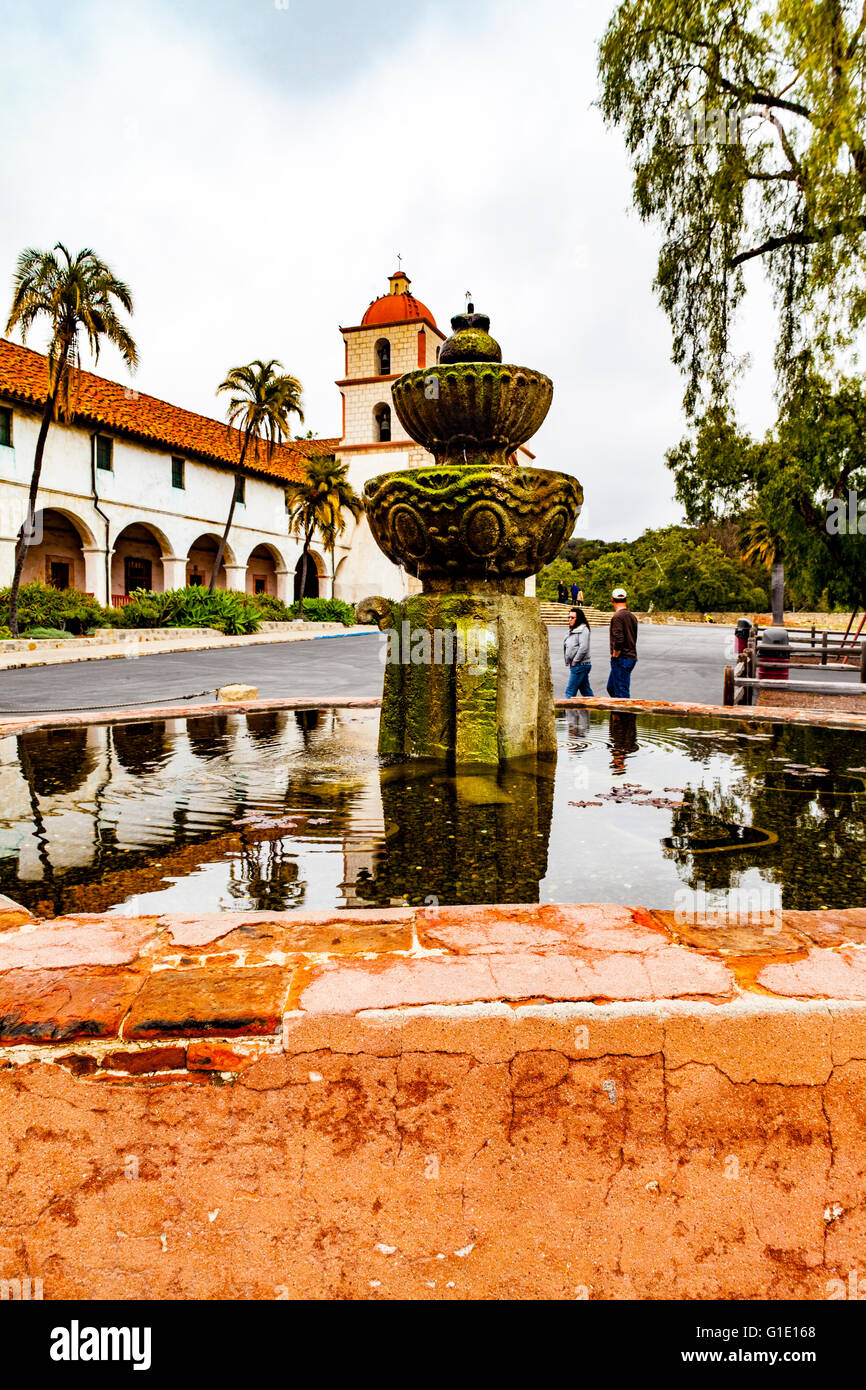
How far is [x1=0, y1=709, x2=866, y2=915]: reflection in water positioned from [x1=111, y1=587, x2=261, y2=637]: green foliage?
62.0 feet

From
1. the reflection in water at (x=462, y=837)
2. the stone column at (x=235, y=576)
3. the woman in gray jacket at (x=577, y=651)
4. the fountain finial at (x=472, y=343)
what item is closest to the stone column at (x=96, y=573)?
the stone column at (x=235, y=576)

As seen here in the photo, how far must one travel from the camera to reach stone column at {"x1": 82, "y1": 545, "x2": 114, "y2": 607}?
80.6ft

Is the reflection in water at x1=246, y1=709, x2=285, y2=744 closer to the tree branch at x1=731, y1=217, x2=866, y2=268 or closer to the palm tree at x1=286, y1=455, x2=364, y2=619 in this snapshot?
the tree branch at x1=731, y1=217, x2=866, y2=268

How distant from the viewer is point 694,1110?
1.38m

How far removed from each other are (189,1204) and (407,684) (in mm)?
3346

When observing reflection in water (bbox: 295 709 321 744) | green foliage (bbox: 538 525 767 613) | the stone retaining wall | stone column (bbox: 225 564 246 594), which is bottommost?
the stone retaining wall

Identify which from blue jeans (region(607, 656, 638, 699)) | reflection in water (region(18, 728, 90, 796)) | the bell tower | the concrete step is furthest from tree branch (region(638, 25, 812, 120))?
the concrete step

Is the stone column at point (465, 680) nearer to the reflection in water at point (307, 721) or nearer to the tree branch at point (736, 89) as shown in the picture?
the reflection in water at point (307, 721)

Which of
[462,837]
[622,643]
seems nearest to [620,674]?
[622,643]

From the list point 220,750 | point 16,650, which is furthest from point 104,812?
point 16,650

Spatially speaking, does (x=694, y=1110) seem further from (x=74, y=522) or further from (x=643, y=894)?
(x=74, y=522)

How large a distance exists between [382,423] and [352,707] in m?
35.2

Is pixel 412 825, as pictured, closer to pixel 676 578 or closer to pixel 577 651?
pixel 577 651

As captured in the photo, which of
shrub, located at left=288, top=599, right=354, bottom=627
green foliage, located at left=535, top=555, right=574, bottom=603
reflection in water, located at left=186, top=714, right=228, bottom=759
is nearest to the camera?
reflection in water, located at left=186, top=714, right=228, bottom=759
